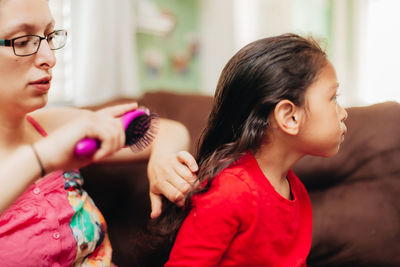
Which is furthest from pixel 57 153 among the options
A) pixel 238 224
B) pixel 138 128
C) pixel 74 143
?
pixel 238 224

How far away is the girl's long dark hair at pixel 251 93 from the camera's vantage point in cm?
78

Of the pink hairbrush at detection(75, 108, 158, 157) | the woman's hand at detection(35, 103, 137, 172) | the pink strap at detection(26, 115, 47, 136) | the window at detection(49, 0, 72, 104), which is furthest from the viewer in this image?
the window at detection(49, 0, 72, 104)

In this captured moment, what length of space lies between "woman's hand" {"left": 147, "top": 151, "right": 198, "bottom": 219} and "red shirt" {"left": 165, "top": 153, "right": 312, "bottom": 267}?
0.05 m

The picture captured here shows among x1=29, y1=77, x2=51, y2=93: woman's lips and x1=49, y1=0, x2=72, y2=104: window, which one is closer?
x1=29, y1=77, x2=51, y2=93: woman's lips

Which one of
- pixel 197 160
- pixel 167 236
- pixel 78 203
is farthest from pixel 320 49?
pixel 78 203

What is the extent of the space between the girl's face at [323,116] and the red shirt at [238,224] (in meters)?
0.13

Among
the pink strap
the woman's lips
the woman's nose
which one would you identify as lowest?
the pink strap

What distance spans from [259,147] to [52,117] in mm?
556

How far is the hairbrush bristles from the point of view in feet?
2.29

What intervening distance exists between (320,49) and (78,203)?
662 mm

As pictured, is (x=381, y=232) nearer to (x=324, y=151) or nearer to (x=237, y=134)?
(x=324, y=151)

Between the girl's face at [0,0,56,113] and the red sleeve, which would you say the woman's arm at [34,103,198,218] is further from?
the girl's face at [0,0,56,113]

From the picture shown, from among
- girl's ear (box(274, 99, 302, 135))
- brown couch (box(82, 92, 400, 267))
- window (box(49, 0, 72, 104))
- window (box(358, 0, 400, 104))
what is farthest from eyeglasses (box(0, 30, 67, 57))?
window (box(358, 0, 400, 104))

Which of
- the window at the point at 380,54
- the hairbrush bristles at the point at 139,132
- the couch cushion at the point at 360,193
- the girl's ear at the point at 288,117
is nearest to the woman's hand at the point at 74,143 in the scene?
the hairbrush bristles at the point at 139,132
